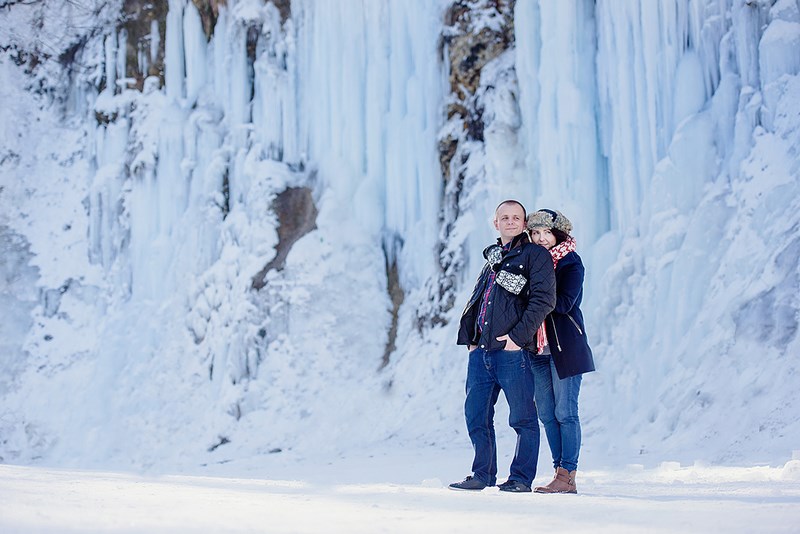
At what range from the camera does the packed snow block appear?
1541 centimetres

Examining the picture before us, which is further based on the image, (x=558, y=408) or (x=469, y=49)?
(x=469, y=49)

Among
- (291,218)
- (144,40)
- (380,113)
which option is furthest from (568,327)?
(144,40)

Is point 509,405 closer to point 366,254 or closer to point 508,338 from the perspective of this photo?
point 508,338

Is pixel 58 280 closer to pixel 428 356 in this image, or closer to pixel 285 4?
pixel 285 4

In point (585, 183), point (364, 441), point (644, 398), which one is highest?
point (585, 183)

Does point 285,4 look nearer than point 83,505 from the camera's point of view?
No

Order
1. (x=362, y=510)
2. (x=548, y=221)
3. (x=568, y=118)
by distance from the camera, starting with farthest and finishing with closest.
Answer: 1. (x=568, y=118)
2. (x=548, y=221)
3. (x=362, y=510)

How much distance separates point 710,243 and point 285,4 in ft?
34.1

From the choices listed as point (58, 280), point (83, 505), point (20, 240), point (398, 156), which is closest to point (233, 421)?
point (398, 156)

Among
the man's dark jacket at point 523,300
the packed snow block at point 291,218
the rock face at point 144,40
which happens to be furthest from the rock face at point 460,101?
the man's dark jacket at point 523,300

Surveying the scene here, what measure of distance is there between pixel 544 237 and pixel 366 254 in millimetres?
10301

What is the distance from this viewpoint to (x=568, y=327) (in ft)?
15.5

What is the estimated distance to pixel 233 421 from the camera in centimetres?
1415

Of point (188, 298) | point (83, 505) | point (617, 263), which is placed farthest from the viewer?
point (188, 298)
